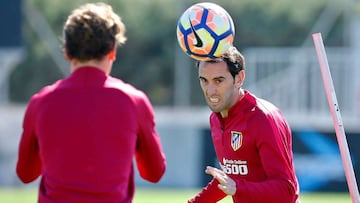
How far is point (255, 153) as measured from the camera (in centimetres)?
654

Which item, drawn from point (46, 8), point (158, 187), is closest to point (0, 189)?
point (158, 187)

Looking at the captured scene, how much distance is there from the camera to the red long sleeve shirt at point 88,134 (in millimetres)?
5461

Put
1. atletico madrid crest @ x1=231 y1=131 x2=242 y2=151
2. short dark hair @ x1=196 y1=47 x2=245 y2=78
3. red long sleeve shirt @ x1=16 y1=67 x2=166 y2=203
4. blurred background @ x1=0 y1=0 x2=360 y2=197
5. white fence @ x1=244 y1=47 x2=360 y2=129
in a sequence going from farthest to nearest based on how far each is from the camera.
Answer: white fence @ x1=244 y1=47 x2=360 y2=129, blurred background @ x1=0 y1=0 x2=360 y2=197, short dark hair @ x1=196 y1=47 x2=245 y2=78, atletico madrid crest @ x1=231 y1=131 x2=242 y2=151, red long sleeve shirt @ x1=16 y1=67 x2=166 y2=203

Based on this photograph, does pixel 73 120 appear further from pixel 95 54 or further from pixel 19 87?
pixel 19 87

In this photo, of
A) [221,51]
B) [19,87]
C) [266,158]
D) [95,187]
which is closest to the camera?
[95,187]

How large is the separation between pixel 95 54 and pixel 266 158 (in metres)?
1.39

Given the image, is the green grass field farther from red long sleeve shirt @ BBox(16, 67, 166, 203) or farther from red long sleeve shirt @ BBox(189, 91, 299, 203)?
red long sleeve shirt @ BBox(16, 67, 166, 203)

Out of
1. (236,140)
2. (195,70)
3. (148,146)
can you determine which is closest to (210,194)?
(236,140)

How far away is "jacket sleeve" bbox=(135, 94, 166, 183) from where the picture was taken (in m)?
5.60

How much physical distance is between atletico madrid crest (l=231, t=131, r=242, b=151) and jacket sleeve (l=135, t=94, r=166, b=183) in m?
0.99

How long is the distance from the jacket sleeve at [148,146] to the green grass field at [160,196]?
10.8m

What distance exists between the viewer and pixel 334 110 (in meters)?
6.83

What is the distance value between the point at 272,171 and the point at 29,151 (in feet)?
5.13

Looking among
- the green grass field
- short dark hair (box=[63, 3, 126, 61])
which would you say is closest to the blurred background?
the green grass field
